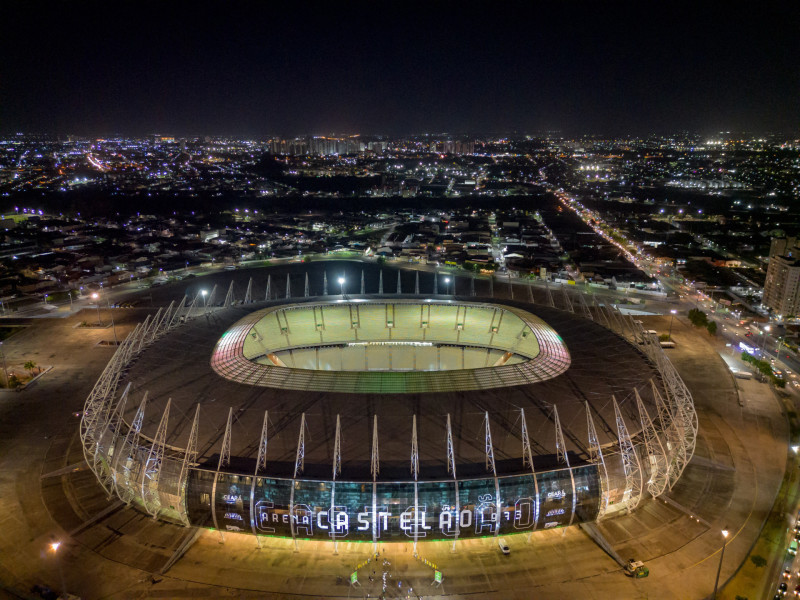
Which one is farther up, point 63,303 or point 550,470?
point 550,470

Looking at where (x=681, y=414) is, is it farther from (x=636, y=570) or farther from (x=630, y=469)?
(x=636, y=570)

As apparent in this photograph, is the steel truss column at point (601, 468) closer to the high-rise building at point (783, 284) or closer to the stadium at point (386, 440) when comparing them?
the stadium at point (386, 440)

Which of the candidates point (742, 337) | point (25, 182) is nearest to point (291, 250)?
point (742, 337)

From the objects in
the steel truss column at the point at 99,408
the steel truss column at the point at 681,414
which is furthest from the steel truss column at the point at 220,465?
the steel truss column at the point at 681,414

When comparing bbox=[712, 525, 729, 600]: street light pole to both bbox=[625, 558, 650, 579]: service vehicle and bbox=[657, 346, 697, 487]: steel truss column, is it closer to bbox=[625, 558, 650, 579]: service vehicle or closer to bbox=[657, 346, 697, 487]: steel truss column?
bbox=[625, 558, 650, 579]: service vehicle

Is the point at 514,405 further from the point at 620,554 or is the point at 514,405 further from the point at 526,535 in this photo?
the point at 620,554

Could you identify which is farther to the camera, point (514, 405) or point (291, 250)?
point (291, 250)

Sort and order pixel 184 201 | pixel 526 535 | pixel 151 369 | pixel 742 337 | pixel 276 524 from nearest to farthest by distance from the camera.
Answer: pixel 276 524, pixel 526 535, pixel 151 369, pixel 742 337, pixel 184 201
